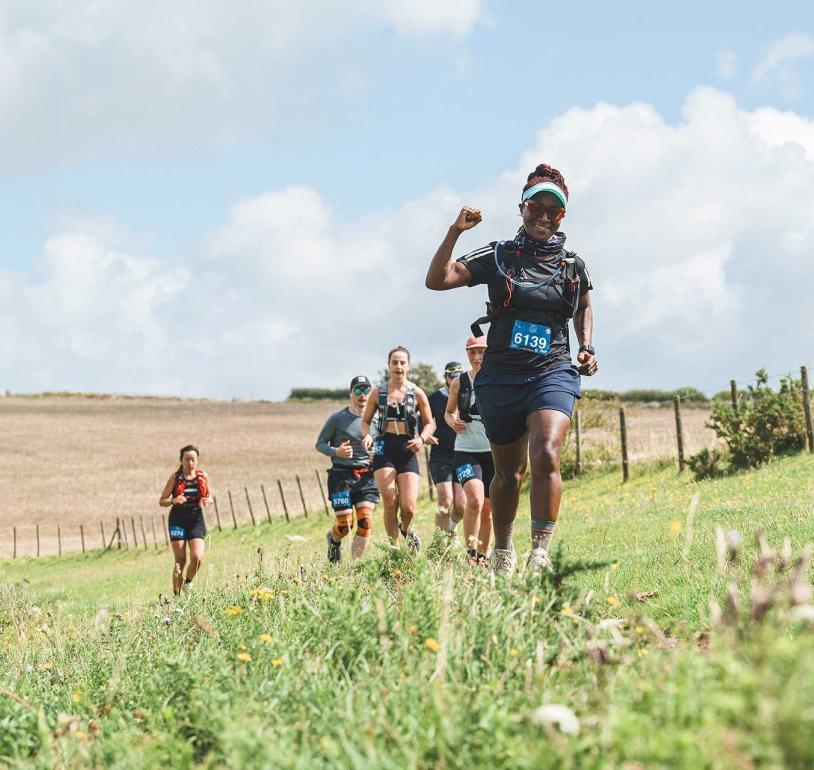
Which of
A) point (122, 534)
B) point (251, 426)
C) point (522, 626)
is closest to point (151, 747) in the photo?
point (522, 626)

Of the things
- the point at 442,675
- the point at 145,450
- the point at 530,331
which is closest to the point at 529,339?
the point at 530,331

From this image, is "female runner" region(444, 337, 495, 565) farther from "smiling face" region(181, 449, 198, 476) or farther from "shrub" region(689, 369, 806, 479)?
"shrub" region(689, 369, 806, 479)

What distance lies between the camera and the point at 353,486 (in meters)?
12.5

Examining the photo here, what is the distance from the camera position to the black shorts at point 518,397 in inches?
247

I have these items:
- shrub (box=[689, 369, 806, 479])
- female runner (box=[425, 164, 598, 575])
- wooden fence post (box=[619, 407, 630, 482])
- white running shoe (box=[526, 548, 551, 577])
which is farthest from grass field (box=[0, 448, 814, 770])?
wooden fence post (box=[619, 407, 630, 482])

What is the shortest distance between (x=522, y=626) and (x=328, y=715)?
40.4 inches

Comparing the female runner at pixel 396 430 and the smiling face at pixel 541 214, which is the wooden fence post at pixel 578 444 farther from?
the smiling face at pixel 541 214

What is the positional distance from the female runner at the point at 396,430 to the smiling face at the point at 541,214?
17.3 feet

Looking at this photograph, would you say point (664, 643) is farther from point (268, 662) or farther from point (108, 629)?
point (108, 629)

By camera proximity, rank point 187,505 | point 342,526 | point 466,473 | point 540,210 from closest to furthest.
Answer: point 540,210
point 466,473
point 342,526
point 187,505

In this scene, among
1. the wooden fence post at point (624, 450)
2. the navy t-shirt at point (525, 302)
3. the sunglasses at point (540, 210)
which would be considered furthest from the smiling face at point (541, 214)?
the wooden fence post at point (624, 450)

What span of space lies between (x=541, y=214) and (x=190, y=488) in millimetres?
8641

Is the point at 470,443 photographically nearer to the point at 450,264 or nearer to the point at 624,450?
the point at 450,264

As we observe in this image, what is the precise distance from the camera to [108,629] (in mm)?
6969
